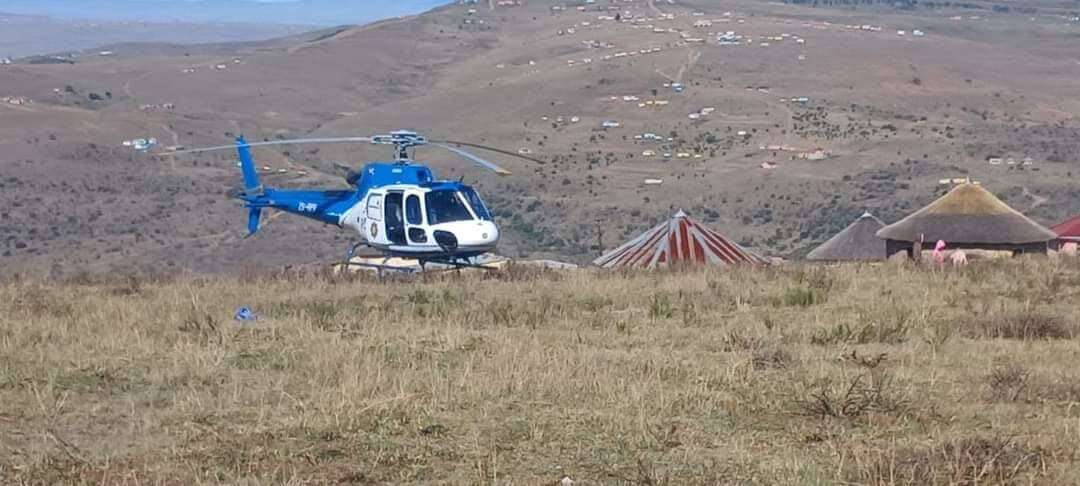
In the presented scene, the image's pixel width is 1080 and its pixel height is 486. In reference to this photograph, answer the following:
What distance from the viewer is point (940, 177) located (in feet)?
202

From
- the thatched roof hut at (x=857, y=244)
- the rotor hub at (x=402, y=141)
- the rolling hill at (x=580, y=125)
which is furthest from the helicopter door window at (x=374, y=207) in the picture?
the thatched roof hut at (x=857, y=244)

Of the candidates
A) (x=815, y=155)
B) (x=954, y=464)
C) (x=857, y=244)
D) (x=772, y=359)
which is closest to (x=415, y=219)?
(x=772, y=359)

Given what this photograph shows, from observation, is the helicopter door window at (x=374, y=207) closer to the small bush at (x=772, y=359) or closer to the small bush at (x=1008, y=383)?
the small bush at (x=772, y=359)

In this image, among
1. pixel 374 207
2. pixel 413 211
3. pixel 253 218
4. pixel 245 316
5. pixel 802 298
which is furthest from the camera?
pixel 253 218

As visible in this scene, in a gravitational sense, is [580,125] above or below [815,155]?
below

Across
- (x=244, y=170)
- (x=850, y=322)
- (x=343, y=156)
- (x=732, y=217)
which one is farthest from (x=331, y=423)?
(x=343, y=156)

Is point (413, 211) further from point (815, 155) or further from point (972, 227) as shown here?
point (815, 155)

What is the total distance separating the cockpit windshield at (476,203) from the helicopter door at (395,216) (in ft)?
3.05

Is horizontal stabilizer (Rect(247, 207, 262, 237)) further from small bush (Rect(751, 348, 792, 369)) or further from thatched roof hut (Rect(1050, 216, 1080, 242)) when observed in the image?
thatched roof hut (Rect(1050, 216, 1080, 242))

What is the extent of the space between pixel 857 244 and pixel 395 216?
16.7 metres

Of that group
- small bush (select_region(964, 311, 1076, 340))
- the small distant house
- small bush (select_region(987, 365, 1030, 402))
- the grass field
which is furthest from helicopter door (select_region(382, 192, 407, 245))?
the small distant house

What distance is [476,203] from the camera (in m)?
20.4

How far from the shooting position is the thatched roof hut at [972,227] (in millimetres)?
29109

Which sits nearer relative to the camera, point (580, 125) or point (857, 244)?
point (857, 244)
